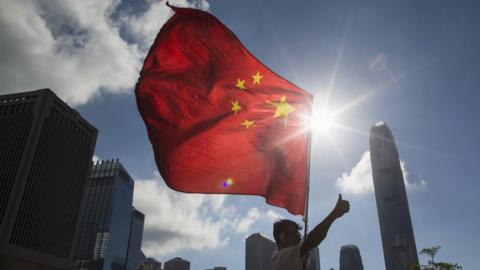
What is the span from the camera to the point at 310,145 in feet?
21.6

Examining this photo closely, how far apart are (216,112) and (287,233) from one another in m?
3.02

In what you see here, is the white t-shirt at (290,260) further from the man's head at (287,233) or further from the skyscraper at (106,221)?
the skyscraper at (106,221)

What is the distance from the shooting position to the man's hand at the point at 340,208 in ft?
14.2

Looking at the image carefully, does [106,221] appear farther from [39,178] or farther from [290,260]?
[290,260]

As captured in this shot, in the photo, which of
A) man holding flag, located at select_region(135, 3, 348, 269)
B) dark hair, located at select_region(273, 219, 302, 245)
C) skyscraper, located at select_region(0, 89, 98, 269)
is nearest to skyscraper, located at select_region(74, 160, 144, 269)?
skyscraper, located at select_region(0, 89, 98, 269)

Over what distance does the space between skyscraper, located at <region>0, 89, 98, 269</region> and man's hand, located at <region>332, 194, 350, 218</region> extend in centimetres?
9574

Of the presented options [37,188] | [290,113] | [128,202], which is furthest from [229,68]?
[128,202]

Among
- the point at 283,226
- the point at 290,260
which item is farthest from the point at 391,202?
the point at 290,260

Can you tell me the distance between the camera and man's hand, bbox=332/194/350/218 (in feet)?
14.2

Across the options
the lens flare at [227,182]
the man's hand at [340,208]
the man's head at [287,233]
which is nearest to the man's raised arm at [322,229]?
the man's hand at [340,208]

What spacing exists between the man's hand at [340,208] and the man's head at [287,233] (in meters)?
0.64

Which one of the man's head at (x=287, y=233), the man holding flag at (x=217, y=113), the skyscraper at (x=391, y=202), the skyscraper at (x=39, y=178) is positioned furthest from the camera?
the skyscraper at (x=391, y=202)

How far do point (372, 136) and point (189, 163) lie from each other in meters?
178

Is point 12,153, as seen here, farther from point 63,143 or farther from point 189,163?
point 189,163
